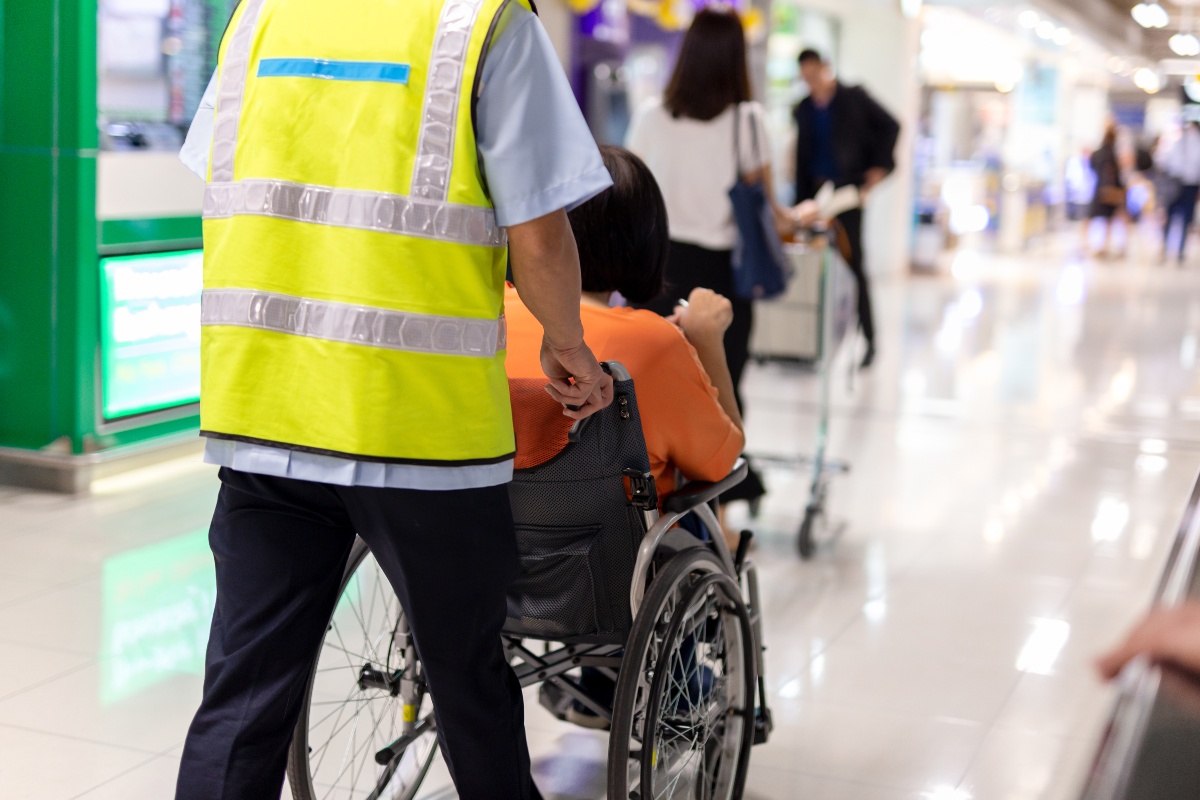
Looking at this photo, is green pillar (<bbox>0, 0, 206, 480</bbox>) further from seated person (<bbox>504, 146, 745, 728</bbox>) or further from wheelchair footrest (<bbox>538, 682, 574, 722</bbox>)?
seated person (<bbox>504, 146, 745, 728</bbox>)

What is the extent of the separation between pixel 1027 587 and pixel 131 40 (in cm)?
361

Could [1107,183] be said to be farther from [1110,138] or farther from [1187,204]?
[1187,204]

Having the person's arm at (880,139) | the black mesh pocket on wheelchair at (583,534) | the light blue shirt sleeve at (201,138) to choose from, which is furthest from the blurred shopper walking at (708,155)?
the person's arm at (880,139)

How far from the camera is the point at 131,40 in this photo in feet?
16.2

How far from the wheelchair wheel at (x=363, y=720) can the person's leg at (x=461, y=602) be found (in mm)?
273

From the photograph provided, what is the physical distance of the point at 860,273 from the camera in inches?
281

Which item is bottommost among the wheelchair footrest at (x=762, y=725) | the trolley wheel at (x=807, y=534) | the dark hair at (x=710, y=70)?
the trolley wheel at (x=807, y=534)

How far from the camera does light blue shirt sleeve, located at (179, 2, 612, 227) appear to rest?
5.08 feet

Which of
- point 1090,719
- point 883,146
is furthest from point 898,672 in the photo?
point 883,146

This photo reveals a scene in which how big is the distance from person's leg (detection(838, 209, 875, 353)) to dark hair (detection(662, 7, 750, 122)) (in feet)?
10.2

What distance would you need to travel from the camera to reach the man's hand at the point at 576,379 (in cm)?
175

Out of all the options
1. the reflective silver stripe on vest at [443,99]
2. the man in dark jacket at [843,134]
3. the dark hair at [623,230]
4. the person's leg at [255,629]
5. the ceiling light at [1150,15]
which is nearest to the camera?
the reflective silver stripe on vest at [443,99]

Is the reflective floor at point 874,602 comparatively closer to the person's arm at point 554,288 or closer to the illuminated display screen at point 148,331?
the illuminated display screen at point 148,331

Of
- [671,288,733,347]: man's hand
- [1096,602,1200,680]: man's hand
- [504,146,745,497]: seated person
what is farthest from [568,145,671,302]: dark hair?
[1096,602,1200,680]: man's hand
